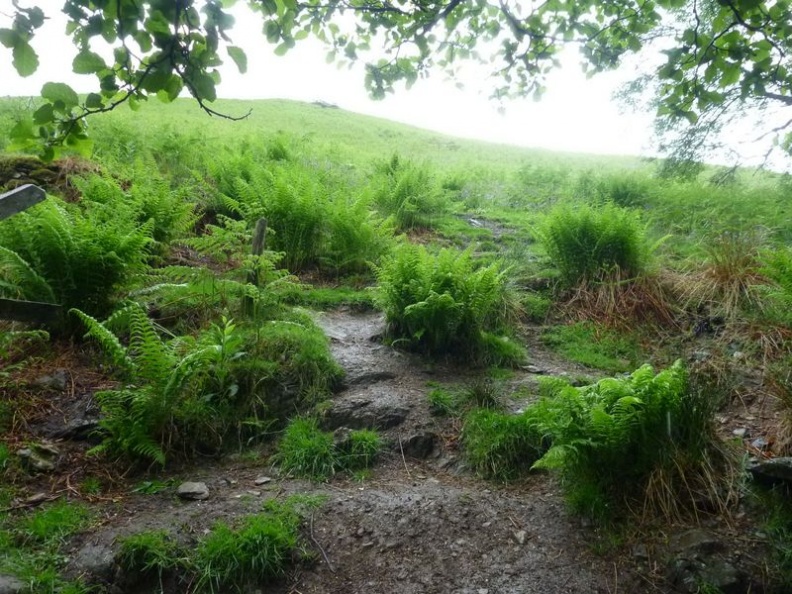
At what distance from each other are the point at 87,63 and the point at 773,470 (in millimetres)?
3849

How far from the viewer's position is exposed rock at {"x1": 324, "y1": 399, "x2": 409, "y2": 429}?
440 cm

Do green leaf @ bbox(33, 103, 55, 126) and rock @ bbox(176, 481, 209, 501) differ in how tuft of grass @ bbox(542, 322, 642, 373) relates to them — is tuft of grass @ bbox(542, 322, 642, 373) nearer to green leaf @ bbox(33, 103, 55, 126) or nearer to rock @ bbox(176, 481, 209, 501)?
rock @ bbox(176, 481, 209, 501)

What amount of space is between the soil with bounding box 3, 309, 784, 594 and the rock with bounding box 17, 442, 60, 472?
6cm

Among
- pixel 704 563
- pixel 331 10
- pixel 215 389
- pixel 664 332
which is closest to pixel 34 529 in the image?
pixel 215 389

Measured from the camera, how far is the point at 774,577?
8.91ft

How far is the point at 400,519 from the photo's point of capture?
3473 mm

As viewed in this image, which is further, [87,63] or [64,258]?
[64,258]

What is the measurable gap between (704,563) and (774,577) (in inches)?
12.1

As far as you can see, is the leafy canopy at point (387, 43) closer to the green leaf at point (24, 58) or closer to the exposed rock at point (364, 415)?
the green leaf at point (24, 58)

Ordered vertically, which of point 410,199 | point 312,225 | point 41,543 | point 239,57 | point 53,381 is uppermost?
point 239,57

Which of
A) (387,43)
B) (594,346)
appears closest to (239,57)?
(387,43)

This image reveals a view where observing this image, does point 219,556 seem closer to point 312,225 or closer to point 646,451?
point 646,451

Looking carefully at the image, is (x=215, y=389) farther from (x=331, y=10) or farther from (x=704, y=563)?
(x=704, y=563)

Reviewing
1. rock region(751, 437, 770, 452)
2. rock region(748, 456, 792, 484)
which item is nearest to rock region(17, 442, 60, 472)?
rock region(748, 456, 792, 484)
